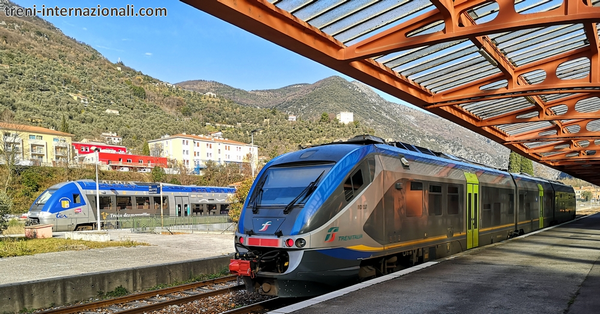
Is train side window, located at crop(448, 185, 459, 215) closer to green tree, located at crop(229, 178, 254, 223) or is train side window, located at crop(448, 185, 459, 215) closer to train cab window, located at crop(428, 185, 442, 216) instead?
train cab window, located at crop(428, 185, 442, 216)

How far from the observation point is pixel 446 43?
1198 cm

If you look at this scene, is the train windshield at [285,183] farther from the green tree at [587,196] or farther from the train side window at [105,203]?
the green tree at [587,196]

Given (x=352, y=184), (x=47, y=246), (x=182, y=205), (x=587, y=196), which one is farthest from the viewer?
(x=587, y=196)

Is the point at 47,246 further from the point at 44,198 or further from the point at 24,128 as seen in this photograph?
the point at 24,128

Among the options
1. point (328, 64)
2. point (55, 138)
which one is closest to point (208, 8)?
point (328, 64)

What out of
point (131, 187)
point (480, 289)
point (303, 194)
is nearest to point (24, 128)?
point (131, 187)

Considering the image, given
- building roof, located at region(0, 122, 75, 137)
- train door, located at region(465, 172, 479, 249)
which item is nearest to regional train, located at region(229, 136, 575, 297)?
train door, located at region(465, 172, 479, 249)

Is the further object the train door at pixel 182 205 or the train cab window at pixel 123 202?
the train door at pixel 182 205

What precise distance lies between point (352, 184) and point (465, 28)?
4020 millimetres

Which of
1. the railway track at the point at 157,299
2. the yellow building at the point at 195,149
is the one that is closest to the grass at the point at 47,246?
the railway track at the point at 157,299

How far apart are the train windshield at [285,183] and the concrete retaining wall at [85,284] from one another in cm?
396

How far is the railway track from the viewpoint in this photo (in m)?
8.78

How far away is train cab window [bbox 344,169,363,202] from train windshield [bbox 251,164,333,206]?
479 mm

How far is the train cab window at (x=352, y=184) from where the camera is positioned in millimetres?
Answer: 8719
